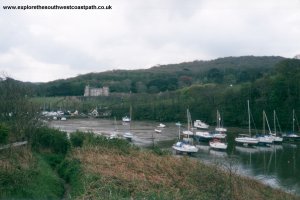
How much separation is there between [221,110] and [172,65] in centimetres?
8468

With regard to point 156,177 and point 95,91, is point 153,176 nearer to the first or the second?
point 156,177

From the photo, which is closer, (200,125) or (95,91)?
(200,125)

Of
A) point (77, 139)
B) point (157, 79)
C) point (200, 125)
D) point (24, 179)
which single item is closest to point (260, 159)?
point (77, 139)

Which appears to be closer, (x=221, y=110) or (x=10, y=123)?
(x=10, y=123)

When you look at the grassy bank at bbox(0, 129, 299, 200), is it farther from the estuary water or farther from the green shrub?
the estuary water

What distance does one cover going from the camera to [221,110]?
70.4 meters

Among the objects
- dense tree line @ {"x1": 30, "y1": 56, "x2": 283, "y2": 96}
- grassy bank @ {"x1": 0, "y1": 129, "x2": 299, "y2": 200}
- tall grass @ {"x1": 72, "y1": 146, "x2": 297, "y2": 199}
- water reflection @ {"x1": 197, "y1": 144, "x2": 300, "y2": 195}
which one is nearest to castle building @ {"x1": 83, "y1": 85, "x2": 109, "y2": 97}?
dense tree line @ {"x1": 30, "y1": 56, "x2": 283, "y2": 96}

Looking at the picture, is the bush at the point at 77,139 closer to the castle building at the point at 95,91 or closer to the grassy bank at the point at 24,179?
the grassy bank at the point at 24,179

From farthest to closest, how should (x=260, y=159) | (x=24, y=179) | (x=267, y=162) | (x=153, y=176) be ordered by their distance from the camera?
(x=260, y=159), (x=267, y=162), (x=153, y=176), (x=24, y=179)

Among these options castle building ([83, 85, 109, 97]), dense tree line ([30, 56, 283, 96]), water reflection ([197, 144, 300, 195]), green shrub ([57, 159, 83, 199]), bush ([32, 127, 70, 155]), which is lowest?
water reflection ([197, 144, 300, 195])

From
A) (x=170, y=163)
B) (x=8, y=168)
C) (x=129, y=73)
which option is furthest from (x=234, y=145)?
(x=129, y=73)

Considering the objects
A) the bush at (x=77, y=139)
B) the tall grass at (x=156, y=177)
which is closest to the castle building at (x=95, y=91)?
the bush at (x=77, y=139)

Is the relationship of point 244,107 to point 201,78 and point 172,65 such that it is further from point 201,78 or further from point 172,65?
point 172,65

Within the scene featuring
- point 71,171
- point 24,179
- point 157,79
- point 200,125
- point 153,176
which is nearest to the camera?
point 24,179
